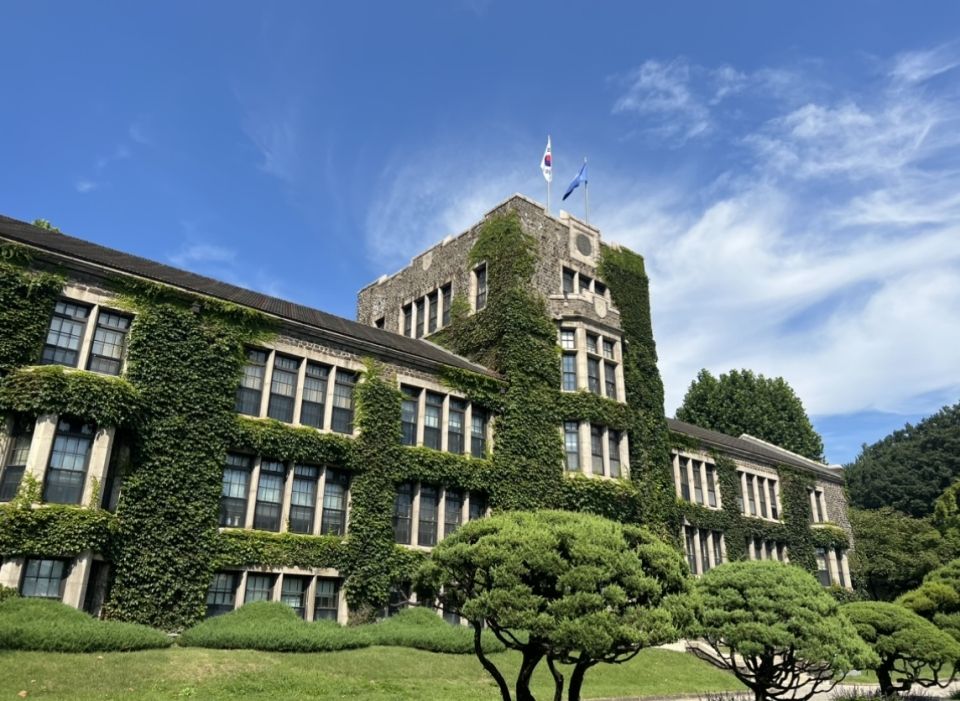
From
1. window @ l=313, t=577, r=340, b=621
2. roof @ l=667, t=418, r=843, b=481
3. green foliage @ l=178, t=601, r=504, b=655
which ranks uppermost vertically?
roof @ l=667, t=418, r=843, b=481

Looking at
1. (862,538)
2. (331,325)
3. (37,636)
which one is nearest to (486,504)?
(331,325)

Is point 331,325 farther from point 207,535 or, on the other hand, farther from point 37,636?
point 37,636

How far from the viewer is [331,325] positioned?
2944 centimetres

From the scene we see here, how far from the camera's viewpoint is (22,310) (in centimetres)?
2064

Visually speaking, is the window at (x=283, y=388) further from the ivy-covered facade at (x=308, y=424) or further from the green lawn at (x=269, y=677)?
the green lawn at (x=269, y=677)

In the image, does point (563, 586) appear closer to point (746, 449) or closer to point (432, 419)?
point (432, 419)

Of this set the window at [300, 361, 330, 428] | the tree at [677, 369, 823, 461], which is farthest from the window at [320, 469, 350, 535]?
the tree at [677, 369, 823, 461]

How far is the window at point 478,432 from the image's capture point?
30562 millimetres

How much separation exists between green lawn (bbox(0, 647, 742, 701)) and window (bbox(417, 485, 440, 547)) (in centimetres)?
675

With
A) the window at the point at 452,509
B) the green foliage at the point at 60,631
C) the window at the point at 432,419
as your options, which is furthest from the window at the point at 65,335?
the window at the point at 452,509

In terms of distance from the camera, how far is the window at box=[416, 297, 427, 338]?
4047 cm

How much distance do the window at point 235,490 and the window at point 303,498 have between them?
165cm

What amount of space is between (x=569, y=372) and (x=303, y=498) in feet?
46.4

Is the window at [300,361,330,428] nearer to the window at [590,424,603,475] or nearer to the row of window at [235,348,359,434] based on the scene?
the row of window at [235,348,359,434]
